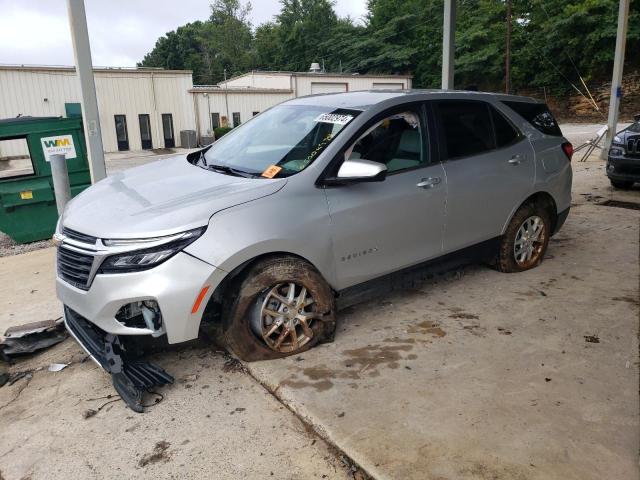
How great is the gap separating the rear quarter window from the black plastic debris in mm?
4187

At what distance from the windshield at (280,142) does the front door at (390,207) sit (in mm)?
247

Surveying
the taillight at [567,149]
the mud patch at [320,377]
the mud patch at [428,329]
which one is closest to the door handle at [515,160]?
the taillight at [567,149]

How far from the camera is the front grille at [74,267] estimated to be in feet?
10.2

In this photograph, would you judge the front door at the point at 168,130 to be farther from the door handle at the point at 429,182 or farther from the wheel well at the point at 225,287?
the wheel well at the point at 225,287

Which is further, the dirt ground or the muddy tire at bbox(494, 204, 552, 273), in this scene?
the muddy tire at bbox(494, 204, 552, 273)

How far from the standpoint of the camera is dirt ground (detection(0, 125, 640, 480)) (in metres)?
2.54

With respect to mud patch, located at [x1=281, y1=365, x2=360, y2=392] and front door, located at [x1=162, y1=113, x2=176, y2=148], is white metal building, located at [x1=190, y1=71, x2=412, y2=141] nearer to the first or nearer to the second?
front door, located at [x1=162, y1=113, x2=176, y2=148]

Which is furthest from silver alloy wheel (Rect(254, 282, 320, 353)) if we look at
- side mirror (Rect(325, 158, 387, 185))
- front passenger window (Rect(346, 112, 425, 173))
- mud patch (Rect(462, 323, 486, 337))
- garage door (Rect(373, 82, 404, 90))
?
garage door (Rect(373, 82, 404, 90))

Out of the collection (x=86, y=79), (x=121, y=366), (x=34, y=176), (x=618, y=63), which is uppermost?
(x=618, y=63)

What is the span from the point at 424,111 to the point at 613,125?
34.6 ft

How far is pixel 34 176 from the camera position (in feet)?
24.7

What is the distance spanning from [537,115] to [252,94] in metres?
32.7

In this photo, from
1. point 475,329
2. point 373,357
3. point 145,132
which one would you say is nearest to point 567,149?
point 475,329

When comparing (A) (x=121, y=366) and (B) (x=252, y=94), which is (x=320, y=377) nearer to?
(A) (x=121, y=366)
